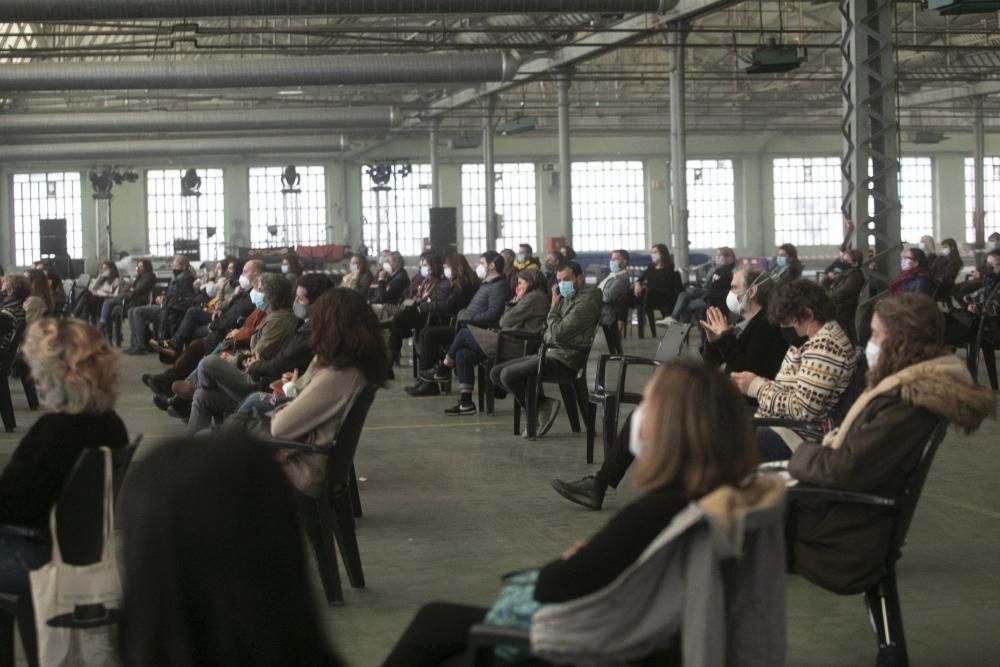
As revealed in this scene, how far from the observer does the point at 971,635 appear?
4266 mm

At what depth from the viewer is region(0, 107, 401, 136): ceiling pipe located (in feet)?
87.4

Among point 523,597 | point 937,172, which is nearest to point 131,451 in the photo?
A: point 523,597

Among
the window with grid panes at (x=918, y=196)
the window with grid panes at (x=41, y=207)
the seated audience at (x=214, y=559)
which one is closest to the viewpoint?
the seated audience at (x=214, y=559)

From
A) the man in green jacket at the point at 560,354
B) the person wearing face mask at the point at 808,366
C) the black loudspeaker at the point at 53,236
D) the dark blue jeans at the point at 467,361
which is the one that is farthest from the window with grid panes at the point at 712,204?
the person wearing face mask at the point at 808,366

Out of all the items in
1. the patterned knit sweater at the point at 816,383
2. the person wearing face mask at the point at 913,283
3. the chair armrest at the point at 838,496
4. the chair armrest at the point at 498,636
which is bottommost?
the chair armrest at the point at 498,636

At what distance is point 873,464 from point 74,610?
6.69 feet

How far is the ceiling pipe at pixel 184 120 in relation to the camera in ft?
87.4

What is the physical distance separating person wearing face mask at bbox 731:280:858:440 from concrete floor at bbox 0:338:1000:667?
2.18 feet

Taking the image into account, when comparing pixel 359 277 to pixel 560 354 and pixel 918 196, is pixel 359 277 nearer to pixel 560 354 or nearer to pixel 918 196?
pixel 560 354

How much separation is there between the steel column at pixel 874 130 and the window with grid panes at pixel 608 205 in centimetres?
2828

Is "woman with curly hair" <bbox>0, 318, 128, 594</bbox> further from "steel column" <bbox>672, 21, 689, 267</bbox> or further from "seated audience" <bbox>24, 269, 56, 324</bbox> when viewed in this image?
"steel column" <bbox>672, 21, 689, 267</bbox>

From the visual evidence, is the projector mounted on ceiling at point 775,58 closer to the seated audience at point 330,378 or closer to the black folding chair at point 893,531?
the seated audience at point 330,378

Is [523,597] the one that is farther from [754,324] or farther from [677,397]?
[754,324]

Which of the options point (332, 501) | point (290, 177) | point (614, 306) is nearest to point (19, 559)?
point (332, 501)
